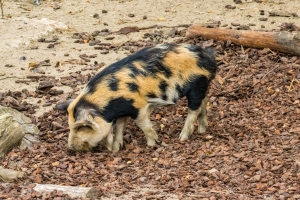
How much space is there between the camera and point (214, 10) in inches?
570

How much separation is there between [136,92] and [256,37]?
3.71 meters

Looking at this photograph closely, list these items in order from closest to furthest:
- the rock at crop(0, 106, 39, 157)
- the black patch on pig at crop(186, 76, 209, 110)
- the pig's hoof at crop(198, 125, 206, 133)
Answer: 1. the rock at crop(0, 106, 39, 157)
2. the black patch on pig at crop(186, 76, 209, 110)
3. the pig's hoof at crop(198, 125, 206, 133)

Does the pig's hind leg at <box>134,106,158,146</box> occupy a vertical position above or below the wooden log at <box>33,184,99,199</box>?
below

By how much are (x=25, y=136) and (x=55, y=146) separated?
0.43 metres

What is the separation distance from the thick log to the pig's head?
12.3 ft

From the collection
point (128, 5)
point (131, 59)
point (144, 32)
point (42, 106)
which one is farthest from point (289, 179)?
point (128, 5)

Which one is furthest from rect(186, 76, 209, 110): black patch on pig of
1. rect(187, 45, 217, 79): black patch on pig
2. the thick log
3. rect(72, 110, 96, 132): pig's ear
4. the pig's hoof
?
the thick log

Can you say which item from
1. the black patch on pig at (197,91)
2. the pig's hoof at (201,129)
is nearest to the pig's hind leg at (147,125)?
the black patch on pig at (197,91)

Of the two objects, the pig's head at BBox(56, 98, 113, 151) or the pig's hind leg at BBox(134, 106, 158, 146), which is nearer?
the pig's head at BBox(56, 98, 113, 151)

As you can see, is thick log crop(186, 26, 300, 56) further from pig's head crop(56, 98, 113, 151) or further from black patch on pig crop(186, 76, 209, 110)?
pig's head crop(56, 98, 113, 151)

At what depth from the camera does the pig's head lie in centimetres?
835

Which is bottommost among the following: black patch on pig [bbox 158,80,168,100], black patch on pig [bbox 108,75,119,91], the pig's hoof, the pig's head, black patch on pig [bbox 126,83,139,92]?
the pig's hoof

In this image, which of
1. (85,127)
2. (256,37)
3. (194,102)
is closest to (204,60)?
(194,102)

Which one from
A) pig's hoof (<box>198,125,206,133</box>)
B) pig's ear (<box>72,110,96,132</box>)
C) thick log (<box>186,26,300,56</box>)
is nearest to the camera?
pig's ear (<box>72,110,96,132</box>)
